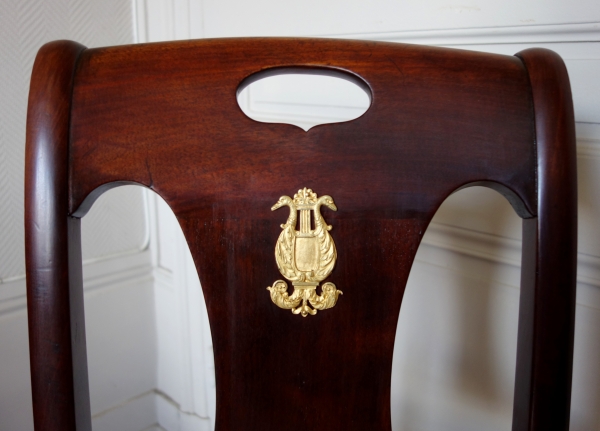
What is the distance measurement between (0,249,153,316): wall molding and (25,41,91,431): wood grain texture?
1.80 feet

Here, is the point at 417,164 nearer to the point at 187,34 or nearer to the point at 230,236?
the point at 230,236

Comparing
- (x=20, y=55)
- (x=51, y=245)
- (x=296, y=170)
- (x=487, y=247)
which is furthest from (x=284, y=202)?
(x=20, y=55)

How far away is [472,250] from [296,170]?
1.11 feet

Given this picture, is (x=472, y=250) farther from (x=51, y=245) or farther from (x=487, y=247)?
(x=51, y=245)

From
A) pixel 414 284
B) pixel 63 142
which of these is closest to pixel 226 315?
pixel 63 142

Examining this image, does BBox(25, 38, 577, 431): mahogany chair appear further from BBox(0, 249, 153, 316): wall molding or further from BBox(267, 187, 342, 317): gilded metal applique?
BBox(0, 249, 153, 316): wall molding

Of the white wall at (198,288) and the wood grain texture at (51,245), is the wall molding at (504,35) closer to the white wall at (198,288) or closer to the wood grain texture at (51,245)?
the white wall at (198,288)

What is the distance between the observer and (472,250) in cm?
63

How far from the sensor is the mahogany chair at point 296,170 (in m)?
0.37

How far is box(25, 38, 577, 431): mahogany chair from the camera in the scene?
367 millimetres

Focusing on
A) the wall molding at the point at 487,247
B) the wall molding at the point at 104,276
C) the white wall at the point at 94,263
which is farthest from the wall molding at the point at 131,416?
the wall molding at the point at 487,247

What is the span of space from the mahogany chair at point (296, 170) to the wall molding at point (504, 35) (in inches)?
6.4

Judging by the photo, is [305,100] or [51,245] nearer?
[51,245]

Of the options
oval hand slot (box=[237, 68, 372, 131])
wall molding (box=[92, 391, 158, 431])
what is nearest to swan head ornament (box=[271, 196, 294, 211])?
oval hand slot (box=[237, 68, 372, 131])
